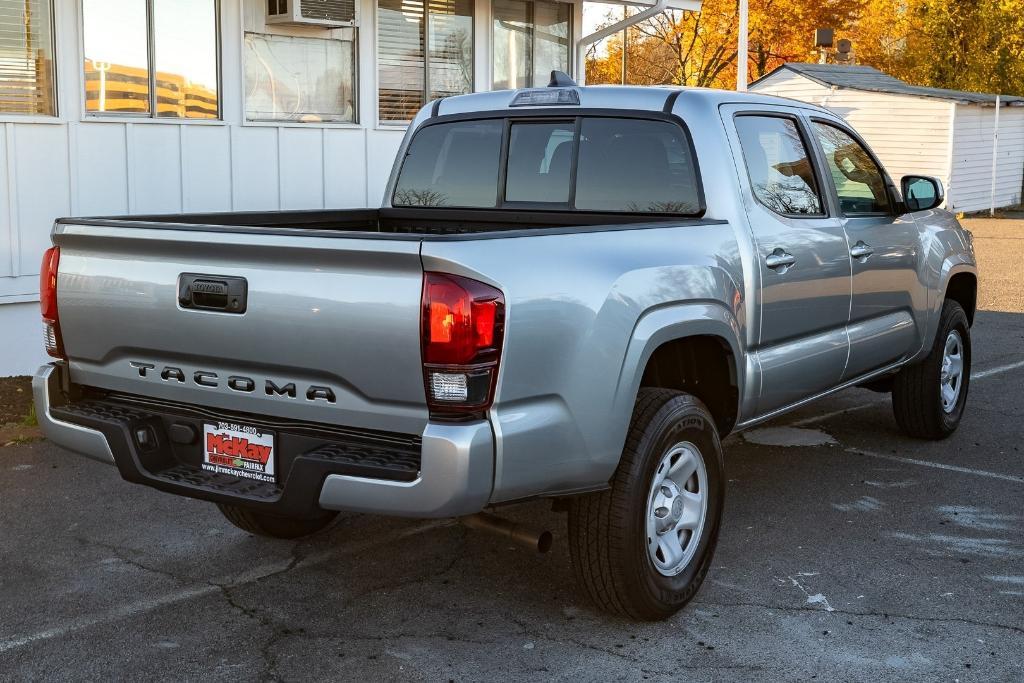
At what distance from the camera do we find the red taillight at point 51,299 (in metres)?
4.42

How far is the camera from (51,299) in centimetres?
443

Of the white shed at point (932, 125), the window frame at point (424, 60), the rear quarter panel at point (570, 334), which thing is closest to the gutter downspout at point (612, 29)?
the window frame at point (424, 60)

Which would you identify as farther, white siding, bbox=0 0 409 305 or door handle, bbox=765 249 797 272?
white siding, bbox=0 0 409 305

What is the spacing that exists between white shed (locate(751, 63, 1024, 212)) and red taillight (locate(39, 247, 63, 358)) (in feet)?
88.9

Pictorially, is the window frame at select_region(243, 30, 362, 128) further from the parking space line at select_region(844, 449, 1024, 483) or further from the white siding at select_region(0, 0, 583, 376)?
the parking space line at select_region(844, 449, 1024, 483)

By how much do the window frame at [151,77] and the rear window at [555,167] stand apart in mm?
4439

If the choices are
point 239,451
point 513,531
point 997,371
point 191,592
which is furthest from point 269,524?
point 997,371

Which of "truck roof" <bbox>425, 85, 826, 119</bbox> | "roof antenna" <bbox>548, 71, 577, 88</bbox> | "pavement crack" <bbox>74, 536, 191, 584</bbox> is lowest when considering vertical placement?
"pavement crack" <bbox>74, 536, 191, 584</bbox>

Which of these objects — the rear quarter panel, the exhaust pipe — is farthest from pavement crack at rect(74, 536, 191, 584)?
the rear quarter panel

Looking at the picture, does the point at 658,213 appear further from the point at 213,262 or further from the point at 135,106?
the point at 135,106

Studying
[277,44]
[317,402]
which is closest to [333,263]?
[317,402]

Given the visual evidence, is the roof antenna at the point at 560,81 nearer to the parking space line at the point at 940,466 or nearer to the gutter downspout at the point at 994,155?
the parking space line at the point at 940,466

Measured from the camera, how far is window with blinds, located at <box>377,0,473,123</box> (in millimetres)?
11961

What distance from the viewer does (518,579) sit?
4.90 meters
